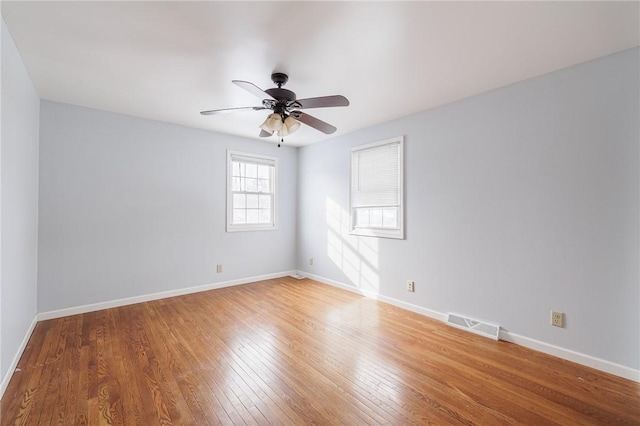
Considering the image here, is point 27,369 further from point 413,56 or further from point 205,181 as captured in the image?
point 413,56

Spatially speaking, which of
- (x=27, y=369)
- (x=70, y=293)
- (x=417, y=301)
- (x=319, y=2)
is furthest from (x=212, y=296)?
(x=319, y=2)

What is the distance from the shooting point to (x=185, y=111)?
3.62 meters

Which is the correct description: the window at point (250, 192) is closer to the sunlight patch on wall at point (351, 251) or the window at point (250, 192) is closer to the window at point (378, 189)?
the sunlight patch on wall at point (351, 251)

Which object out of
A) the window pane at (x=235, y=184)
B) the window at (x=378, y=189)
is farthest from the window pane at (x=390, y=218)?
the window pane at (x=235, y=184)

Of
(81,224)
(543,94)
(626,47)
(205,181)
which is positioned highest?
(626,47)

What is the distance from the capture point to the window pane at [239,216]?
484 centimetres

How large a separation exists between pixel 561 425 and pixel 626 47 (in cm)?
270

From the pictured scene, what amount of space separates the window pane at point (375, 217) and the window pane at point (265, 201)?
78.9 inches

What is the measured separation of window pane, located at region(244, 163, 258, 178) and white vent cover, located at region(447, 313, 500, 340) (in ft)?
12.2

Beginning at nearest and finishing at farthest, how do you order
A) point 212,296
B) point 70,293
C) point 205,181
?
point 70,293 → point 212,296 → point 205,181

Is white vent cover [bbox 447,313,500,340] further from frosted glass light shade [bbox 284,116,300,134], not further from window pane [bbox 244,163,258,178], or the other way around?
window pane [bbox 244,163,258,178]

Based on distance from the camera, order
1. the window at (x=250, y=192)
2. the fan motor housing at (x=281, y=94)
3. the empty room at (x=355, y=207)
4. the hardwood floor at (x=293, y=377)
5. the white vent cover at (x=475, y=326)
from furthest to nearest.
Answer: the window at (x=250, y=192)
the white vent cover at (x=475, y=326)
the fan motor housing at (x=281, y=94)
the empty room at (x=355, y=207)
the hardwood floor at (x=293, y=377)

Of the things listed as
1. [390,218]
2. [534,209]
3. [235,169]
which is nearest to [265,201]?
[235,169]

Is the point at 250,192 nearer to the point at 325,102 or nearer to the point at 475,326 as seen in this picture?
the point at 325,102
